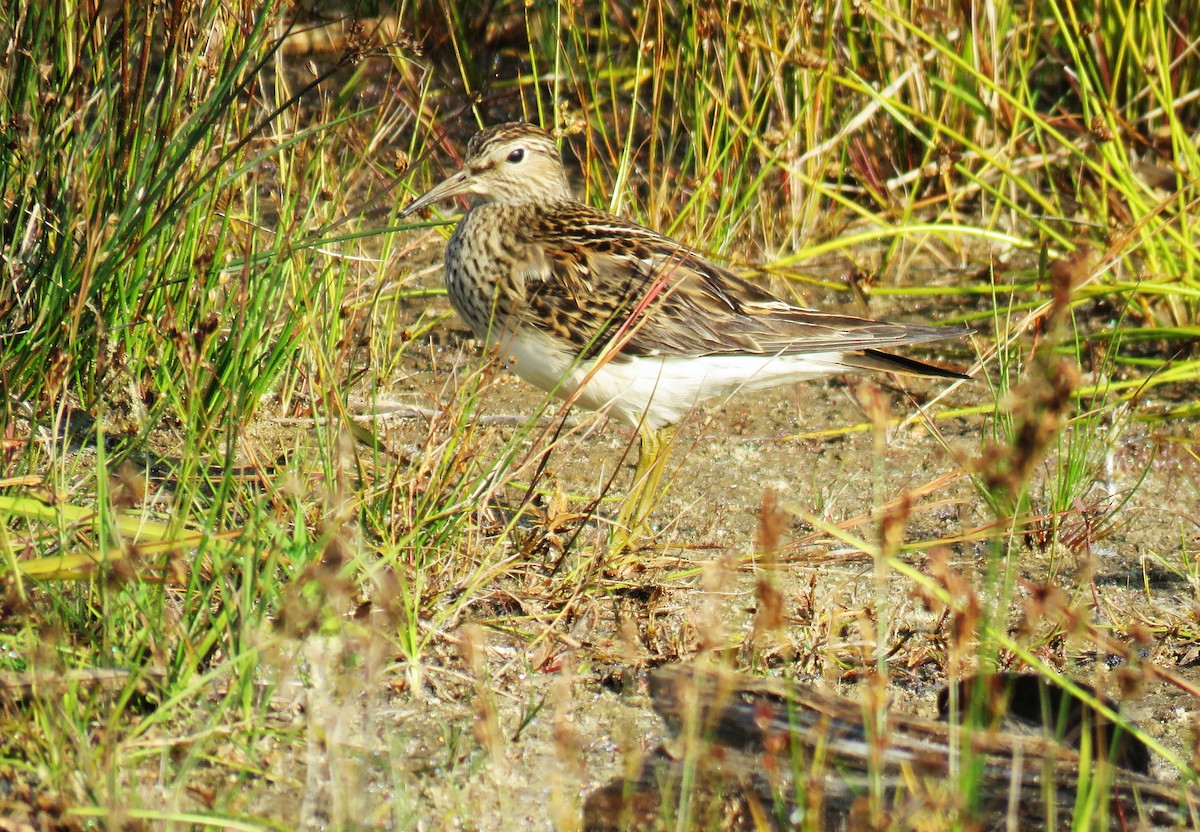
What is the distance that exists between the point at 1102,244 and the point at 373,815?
4.06 metres

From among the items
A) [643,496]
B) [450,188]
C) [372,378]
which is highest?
[450,188]

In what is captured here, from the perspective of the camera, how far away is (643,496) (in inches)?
176

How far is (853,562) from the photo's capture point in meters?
4.20

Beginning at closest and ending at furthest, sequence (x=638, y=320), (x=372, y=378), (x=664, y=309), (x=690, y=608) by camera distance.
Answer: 1. (x=690, y=608)
2. (x=372, y=378)
3. (x=638, y=320)
4. (x=664, y=309)

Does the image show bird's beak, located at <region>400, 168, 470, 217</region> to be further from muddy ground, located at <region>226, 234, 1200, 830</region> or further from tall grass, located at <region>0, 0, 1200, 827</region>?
muddy ground, located at <region>226, 234, 1200, 830</region>

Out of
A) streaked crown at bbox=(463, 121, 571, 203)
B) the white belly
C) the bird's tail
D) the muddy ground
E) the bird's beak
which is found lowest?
the muddy ground

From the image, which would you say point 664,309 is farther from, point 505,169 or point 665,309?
point 505,169

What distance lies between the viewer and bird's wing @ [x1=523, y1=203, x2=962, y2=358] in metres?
4.57

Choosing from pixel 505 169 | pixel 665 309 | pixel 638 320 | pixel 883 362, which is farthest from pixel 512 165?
pixel 883 362

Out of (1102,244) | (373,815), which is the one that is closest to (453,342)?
(1102,244)

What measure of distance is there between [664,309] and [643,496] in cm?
60

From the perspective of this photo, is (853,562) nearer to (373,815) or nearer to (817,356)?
(817,356)

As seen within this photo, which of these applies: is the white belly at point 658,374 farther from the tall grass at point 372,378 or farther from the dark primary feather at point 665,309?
the tall grass at point 372,378

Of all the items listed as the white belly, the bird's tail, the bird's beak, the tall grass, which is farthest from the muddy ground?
the bird's beak
